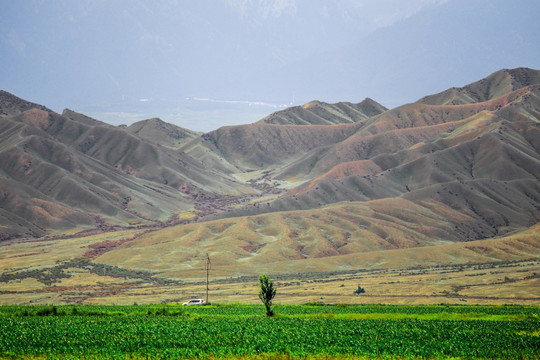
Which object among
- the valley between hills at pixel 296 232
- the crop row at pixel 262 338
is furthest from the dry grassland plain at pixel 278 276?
the crop row at pixel 262 338

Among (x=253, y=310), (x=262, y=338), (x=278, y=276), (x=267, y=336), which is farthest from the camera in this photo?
(x=278, y=276)

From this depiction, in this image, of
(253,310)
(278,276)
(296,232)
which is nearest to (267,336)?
(253,310)

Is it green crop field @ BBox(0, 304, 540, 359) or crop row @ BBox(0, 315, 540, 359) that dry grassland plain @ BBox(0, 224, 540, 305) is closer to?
green crop field @ BBox(0, 304, 540, 359)

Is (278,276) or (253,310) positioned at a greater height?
(278,276)

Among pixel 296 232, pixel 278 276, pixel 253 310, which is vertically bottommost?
pixel 253 310

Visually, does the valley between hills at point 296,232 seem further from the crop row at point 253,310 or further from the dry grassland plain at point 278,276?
the crop row at point 253,310

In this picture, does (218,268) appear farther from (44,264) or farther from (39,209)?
(39,209)

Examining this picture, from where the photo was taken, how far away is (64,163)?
181 meters

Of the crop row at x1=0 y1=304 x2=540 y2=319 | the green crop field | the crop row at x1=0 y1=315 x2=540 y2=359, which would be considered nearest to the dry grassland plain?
the crop row at x1=0 y1=304 x2=540 y2=319

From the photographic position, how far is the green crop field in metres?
29.2

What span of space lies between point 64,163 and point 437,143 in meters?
130

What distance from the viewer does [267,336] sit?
3400 cm

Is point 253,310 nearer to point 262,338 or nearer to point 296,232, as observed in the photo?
point 262,338

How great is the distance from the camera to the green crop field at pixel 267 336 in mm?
29219
